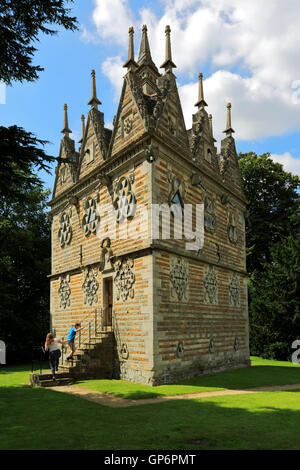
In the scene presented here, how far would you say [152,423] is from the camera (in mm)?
7957

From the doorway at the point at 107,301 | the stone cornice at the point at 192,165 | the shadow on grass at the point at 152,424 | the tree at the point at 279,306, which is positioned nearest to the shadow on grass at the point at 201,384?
the shadow on grass at the point at 152,424

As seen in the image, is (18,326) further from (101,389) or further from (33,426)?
(33,426)

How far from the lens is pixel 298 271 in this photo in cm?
2502

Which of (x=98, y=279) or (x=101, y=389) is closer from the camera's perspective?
(x=101, y=389)

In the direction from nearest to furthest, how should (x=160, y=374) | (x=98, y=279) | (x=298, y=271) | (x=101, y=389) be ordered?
1. (x=101, y=389)
2. (x=160, y=374)
3. (x=98, y=279)
4. (x=298, y=271)

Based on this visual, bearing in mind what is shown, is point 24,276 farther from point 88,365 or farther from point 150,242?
point 150,242

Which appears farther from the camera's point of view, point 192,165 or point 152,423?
point 192,165

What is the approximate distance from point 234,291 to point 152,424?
14142 mm

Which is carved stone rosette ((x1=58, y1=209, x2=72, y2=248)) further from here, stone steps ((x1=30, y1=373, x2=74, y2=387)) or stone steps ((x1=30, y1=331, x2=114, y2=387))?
stone steps ((x1=30, y1=373, x2=74, y2=387))

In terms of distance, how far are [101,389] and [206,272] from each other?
773 centimetres

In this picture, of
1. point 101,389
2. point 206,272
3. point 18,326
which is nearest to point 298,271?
point 206,272

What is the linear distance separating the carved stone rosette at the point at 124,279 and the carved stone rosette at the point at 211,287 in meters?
4.26

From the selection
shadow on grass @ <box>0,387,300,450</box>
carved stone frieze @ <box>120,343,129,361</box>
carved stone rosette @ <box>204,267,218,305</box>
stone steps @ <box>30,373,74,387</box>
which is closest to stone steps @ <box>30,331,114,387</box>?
stone steps @ <box>30,373,74,387</box>

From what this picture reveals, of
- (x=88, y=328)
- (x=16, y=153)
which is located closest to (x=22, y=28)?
(x=16, y=153)
